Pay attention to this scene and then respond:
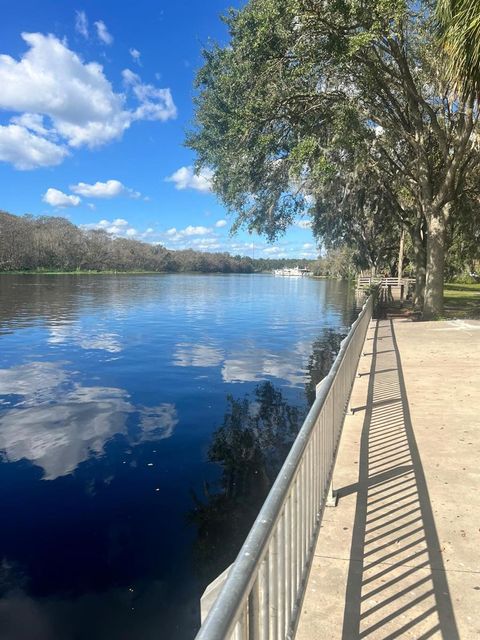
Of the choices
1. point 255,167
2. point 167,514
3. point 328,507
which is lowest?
point 167,514

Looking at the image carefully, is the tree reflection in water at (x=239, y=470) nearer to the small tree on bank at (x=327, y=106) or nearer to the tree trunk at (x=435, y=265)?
the small tree on bank at (x=327, y=106)

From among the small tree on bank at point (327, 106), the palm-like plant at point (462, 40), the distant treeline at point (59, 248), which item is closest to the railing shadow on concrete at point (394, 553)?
the palm-like plant at point (462, 40)

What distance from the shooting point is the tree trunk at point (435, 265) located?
19.6 m

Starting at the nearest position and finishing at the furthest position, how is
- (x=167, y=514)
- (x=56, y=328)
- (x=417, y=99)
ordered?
(x=167, y=514), (x=417, y=99), (x=56, y=328)

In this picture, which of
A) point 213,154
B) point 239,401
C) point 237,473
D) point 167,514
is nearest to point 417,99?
point 213,154

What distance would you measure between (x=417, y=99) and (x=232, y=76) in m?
6.55

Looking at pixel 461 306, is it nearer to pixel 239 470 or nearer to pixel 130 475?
pixel 239 470

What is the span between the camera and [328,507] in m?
4.53

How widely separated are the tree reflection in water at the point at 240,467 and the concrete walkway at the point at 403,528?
1.57 meters

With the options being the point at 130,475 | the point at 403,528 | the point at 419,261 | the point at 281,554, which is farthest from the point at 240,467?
the point at 419,261

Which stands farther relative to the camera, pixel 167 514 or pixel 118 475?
pixel 118 475

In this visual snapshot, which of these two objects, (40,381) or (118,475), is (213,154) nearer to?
(40,381)

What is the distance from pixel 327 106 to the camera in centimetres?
1794

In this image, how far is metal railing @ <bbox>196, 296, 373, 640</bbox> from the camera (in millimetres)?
1731
